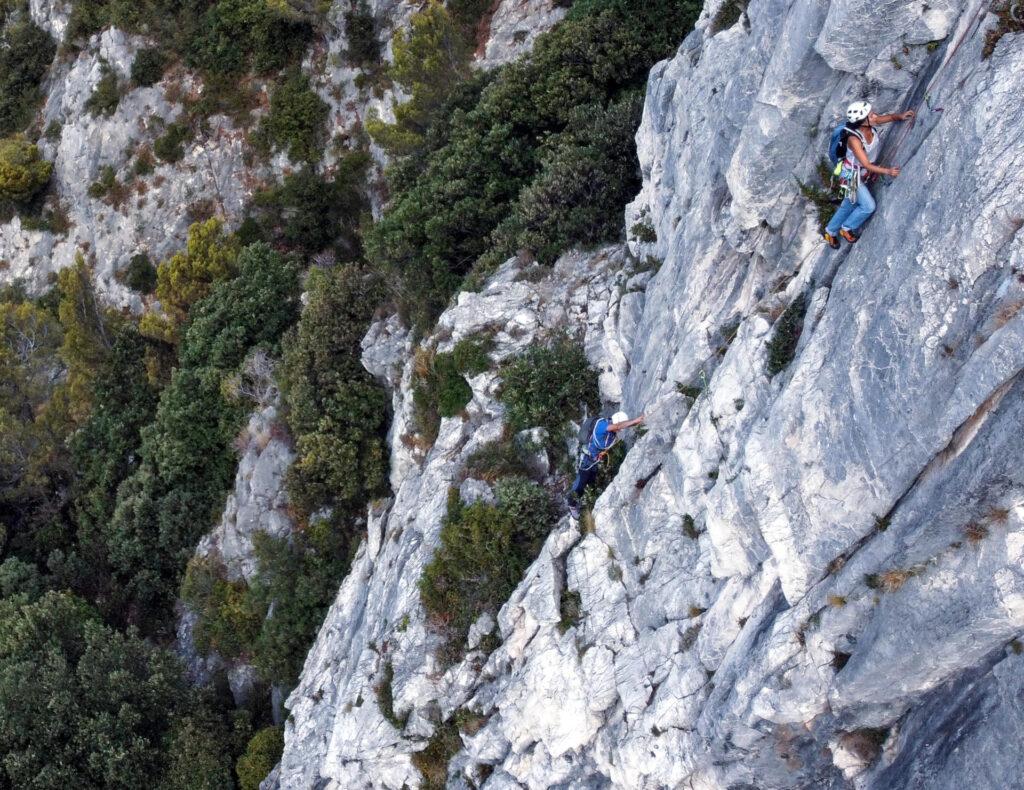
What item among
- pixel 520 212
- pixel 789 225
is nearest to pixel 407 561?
pixel 520 212

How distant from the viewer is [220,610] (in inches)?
1124

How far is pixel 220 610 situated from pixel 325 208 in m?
21.5

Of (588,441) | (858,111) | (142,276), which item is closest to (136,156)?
(142,276)

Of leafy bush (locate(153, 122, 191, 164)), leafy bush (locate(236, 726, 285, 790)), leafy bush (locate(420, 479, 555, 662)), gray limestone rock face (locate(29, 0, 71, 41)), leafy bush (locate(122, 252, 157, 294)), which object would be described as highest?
gray limestone rock face (locate(29, 0, 71, 41))

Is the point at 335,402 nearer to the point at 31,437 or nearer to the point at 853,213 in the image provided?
the point at 853,213

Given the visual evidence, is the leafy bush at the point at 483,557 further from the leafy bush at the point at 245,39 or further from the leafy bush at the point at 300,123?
the leafy bush at the point at 245,39

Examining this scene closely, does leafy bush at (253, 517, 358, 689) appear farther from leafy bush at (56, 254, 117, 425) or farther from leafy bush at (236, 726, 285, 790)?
leafy bush at (56, 254, 117, 425)

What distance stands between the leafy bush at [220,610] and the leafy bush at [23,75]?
40678 mm

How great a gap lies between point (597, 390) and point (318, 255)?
24.5 metres

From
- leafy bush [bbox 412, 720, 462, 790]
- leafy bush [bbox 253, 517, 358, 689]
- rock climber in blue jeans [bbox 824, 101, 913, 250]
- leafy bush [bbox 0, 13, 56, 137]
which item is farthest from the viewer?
leafy bush [bbox 0, 13, 56, 137]

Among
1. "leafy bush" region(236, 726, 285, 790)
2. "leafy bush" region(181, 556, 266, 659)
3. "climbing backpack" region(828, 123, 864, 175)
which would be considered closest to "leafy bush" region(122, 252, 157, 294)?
"leafy bush" region(181, 556, 266, 659)

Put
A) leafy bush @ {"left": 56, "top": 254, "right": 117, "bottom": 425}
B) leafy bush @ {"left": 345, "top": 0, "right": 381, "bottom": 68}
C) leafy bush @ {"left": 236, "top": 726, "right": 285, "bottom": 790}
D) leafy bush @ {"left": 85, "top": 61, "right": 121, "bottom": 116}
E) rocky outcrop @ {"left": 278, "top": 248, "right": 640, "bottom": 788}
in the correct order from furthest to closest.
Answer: leafy bush @ {"left": 85, "top": 61, "right": 121, "bottom": 116}
leafy bush @ {"left": 345, "top": 0, "right": 381, "bottom": 68}
leafy bush @ {"left": 56, "top": 254, "right": 117, "bottom": 425}
leafy bush @ {"left": 236, "top": 726, "right": 285, "bottom": 790}
rocky outcrop @ {"left": 278, "top": 248, "right": 640, "bottom": 788}

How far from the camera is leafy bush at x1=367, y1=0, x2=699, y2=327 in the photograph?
24.3m

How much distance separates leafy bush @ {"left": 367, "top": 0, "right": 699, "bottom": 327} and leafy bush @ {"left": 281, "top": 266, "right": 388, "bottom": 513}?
7.34 feet
